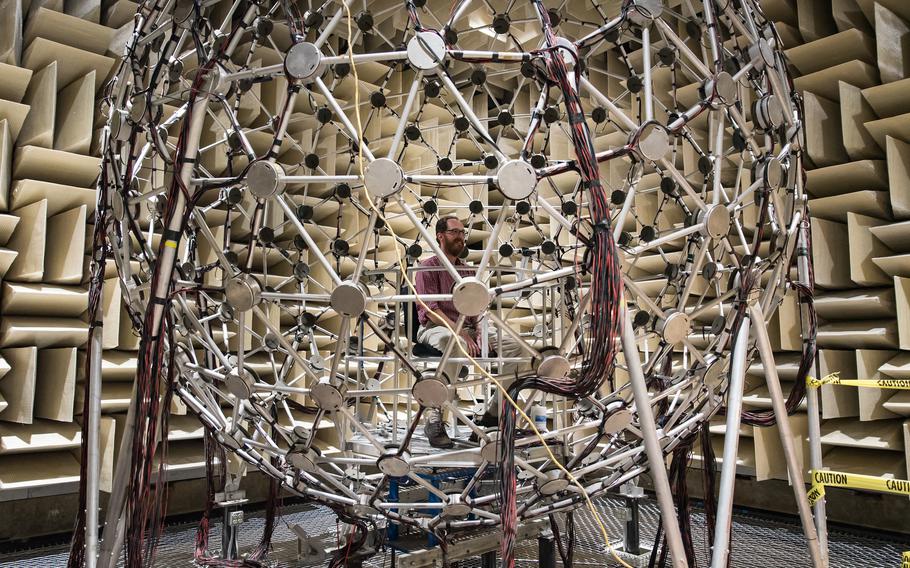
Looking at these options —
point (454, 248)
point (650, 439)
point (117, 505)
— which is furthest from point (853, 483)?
point (117, 505)

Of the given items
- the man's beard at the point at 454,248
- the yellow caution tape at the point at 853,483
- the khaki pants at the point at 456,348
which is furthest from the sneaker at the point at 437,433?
the yellow caution tape at the point at 853,483

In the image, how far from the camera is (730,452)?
8.47 feet

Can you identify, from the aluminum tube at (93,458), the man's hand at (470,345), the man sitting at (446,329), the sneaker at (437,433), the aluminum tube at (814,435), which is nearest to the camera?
the aluminum tube at (93,458)

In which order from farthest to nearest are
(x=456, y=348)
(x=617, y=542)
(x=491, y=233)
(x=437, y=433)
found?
(x=617, y=542) < (x=456, y=348) < (x=437, y=433) < (x=491, y=233)

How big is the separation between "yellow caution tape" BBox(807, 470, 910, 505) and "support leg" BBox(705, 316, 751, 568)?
0.76m

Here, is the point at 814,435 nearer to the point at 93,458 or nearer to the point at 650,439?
the point at 650,439

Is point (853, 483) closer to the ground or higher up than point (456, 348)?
closer to the ground

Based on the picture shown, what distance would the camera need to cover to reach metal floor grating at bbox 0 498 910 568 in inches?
176

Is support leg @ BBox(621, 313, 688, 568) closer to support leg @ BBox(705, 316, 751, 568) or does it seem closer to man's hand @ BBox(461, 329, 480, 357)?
support leg @ BBox(705, 316, 751, 568)

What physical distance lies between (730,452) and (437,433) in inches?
59.6

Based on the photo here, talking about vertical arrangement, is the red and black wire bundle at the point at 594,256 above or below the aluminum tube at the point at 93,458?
above

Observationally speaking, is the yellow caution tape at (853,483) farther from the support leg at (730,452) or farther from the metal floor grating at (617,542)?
the metal floor grating at (617,542)

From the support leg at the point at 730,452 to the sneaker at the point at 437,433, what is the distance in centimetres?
141

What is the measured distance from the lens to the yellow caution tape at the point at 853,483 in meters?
2.87
